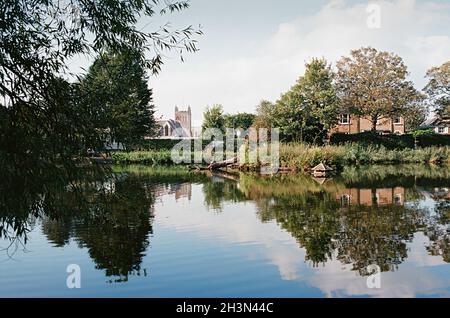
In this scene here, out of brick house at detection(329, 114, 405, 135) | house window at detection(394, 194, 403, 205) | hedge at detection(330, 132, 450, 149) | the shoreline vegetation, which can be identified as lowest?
house window at detection(394, 194, 403, 205)

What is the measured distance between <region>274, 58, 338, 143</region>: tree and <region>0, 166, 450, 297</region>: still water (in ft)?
83.6

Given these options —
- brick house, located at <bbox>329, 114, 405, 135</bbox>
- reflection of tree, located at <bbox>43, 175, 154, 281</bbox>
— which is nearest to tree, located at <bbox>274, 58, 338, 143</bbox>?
brick house, located at <bbox>329, 114, 405, 135</bbox>

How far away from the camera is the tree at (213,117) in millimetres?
49906

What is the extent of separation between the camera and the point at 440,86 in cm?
4597

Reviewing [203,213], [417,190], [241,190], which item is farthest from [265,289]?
[417,190]

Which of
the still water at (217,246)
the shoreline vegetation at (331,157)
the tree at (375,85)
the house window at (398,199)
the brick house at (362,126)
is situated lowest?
the still water at (217,246)

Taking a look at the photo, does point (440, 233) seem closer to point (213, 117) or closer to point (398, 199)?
point (398, 199)

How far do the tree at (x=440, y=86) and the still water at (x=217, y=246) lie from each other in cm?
3607

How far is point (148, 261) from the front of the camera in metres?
7.67

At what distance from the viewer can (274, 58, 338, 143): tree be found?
39.6 metres

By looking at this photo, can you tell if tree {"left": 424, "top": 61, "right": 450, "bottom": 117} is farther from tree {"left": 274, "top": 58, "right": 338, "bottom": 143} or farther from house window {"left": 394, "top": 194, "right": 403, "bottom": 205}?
house window {"left": 394, "top": 194, "right": 403, "bottom": 205}

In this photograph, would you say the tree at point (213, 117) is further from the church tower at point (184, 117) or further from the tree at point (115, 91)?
the church tower at point (184, 117)

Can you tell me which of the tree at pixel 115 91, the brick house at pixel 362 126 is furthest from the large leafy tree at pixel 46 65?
the brick house at pixel 362 126
